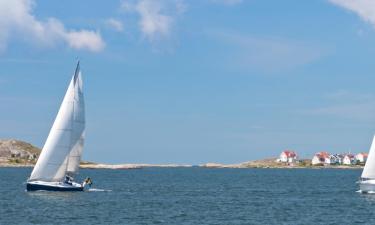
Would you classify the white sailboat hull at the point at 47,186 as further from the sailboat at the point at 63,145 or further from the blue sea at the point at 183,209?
the blue sea at the point at 183,209

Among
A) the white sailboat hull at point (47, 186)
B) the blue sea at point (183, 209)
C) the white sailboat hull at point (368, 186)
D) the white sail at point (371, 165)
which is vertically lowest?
the blue sea at point (183, 209)

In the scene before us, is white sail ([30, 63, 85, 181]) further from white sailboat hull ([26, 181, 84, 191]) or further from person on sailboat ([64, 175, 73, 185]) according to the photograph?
person on sailboat ([64, 175, 73, 185])

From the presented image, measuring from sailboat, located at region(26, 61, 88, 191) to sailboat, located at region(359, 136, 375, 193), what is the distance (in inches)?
1578

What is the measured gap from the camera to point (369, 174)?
106 metres

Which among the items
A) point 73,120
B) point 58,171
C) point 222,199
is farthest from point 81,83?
point 222,199

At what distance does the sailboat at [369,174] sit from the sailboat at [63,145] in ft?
131

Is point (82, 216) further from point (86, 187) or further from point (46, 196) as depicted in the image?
point (86, 187)

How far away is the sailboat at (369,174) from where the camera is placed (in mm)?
104625

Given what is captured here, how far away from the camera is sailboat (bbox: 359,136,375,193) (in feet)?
343

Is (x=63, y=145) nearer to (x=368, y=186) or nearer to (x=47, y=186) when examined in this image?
(x=47, y=186)

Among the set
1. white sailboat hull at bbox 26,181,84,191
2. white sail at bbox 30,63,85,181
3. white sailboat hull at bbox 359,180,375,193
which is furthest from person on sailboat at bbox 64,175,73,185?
white sailboat hull at bbox 359,180,375,193

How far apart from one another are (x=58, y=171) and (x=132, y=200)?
10551 mm

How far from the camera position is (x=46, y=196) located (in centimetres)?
9656

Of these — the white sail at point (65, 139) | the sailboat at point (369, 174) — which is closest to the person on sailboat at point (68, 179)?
the white sail at point (65, 139)
